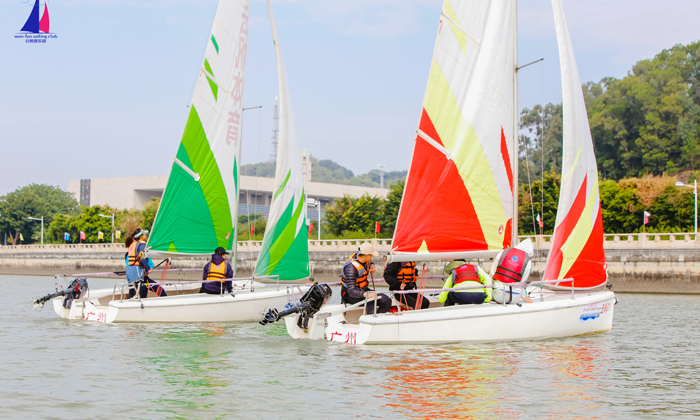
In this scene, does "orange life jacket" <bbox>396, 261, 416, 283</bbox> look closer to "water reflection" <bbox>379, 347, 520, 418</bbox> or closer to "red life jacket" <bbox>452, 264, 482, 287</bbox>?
"red life jacket" <bbox>452, 264, 482, 287</bbox>

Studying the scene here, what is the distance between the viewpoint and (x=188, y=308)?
17109 mm

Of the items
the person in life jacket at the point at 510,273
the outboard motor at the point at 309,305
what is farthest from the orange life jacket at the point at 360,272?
the person in life jacket at the point at 510,273

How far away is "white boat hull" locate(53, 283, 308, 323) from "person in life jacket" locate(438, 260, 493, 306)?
4675mm

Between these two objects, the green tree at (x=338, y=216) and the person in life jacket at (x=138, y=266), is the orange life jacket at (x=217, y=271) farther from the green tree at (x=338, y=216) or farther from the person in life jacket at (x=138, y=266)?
the green tree at (x=338, y=216)

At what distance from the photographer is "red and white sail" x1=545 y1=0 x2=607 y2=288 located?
1627 centimetres

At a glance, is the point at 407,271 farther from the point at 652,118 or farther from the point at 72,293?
the point at 652,118

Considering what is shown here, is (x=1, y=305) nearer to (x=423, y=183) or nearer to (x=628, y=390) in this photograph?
(x=423, y=183)

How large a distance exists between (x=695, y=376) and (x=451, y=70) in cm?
761

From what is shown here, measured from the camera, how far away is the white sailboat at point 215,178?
19391 mm

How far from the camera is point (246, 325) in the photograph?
17.9 meters

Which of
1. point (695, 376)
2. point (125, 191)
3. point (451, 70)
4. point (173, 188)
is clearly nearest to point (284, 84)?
point (173, 188)

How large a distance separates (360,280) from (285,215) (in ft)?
20.2

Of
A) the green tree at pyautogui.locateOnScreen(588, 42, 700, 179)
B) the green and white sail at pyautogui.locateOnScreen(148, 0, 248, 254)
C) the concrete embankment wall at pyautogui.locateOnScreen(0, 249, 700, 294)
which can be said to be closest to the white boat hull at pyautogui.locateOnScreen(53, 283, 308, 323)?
the green and white sail at pyautogui.locateOnScreen(148, 0, 248, 254)

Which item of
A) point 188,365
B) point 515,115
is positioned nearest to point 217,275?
point 188,365
